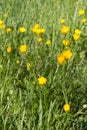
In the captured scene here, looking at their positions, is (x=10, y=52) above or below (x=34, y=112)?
above

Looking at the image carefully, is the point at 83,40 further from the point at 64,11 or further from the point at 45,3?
the point at 45,3

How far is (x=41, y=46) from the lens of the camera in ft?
7.90

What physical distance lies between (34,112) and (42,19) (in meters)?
1.62

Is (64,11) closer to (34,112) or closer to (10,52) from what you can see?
(10,52)

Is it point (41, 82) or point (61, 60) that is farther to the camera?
point (61, 60)

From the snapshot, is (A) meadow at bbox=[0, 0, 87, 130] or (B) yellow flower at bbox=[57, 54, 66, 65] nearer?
(A) meadow at bbox=[0, 0, 87, 130]

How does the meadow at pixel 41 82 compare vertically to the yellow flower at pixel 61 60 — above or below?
below

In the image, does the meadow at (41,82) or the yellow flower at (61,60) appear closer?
the meadow at (41,82)

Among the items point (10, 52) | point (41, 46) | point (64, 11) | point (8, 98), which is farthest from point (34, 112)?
point (64, 11)

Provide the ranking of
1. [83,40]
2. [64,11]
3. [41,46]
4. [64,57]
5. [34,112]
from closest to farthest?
1. [34,112]
2. [64,57]
3. [41,46]
4. [83,40]
5. [64,11]

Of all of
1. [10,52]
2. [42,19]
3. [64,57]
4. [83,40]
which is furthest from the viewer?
[42,19]

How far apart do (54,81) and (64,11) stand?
5.45 ft

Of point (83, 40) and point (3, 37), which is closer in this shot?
point (3, 37)

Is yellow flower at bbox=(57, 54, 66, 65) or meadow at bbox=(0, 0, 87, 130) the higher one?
yellow flower at bbox=(57, 54, 66, 65)
